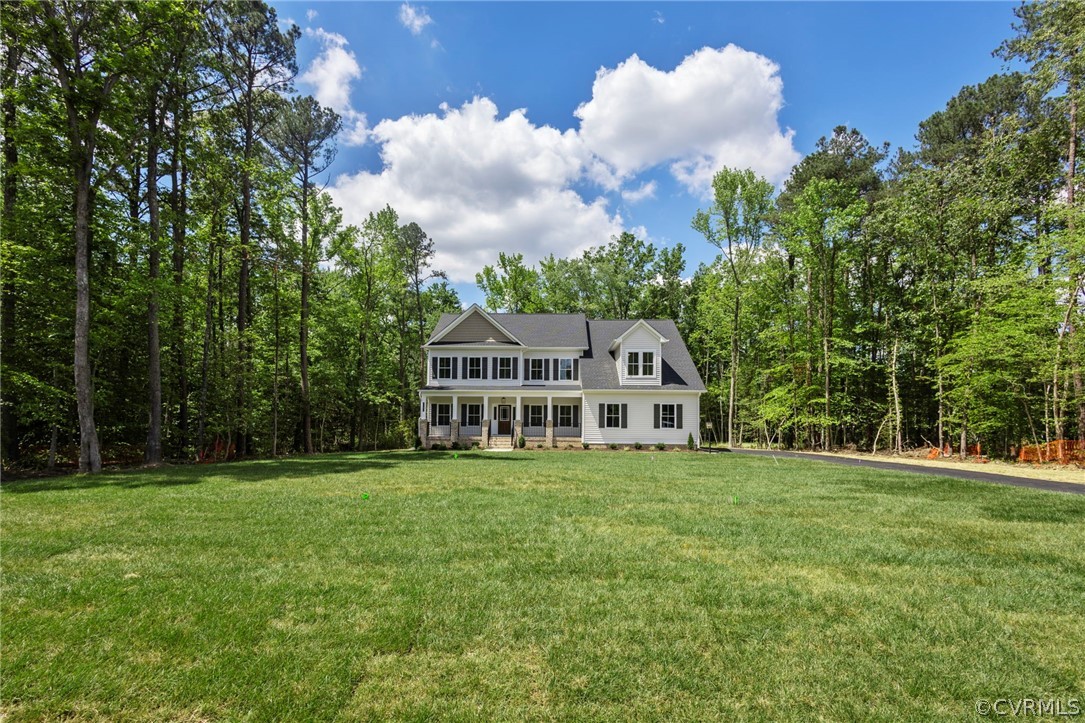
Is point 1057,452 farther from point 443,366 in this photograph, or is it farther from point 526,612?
point 443,366

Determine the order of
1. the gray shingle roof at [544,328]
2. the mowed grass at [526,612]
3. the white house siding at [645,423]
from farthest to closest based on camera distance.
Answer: the gray shingle roof at [544,328] < the white house siding at [645,423] < the mowed grass at [526,612]

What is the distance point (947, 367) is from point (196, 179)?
105 ft

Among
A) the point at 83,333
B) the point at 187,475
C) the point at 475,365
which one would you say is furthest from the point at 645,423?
the point at 83,333

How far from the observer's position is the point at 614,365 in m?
28.3

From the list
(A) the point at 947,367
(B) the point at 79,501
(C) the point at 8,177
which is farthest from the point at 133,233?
(A) the point at 947,367

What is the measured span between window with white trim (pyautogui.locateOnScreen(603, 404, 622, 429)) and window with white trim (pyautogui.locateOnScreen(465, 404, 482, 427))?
744cm

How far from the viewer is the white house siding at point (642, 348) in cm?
2691

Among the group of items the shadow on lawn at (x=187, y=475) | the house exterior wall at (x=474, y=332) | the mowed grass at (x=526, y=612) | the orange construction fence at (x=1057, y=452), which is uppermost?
the house exterior wall at (x=474, y=332)

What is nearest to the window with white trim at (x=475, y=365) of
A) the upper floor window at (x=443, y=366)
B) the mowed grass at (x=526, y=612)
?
the upper floor window at (x=443, y=366)

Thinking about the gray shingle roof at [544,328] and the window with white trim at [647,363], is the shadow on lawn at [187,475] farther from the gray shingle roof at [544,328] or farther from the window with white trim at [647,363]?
the window with white trim at [647,363]

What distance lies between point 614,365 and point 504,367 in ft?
21.0

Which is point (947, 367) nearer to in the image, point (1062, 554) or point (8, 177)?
point (1062, 554)

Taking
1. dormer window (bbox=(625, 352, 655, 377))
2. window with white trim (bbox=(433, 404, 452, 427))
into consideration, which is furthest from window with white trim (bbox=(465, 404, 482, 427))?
dormer window (bbox=(625, 352, 655, 377))

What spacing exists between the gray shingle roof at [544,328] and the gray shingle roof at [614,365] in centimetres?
98
